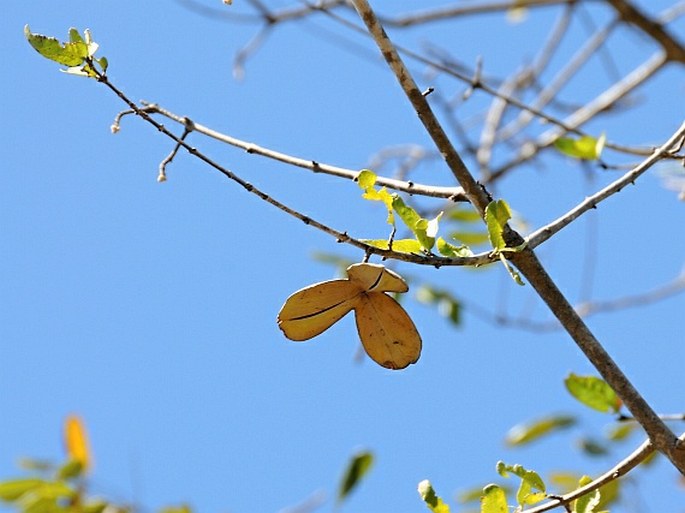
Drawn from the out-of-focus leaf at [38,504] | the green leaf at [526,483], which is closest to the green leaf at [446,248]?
the green leaf at [526,483]

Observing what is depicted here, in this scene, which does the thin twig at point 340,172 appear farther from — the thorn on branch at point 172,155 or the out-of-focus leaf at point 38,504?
the out-of-focus leaf at point 38,504

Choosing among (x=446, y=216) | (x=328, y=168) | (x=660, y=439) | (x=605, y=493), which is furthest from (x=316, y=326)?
(x=446, y=216)

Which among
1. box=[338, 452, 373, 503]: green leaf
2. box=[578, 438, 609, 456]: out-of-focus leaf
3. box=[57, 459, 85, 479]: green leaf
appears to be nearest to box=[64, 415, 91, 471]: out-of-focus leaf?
box=[57, 459, 85, 479]: green leaf

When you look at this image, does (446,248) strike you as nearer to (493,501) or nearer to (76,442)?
(493,501)

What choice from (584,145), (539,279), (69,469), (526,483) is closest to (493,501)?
(526,483)

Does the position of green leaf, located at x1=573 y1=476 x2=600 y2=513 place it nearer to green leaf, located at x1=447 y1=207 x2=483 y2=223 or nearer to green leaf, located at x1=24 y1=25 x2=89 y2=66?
green leaf, located at x1=24 y1=25 x2=89 y2=66

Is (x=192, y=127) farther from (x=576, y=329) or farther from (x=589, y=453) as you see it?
(x=589, y=453)
